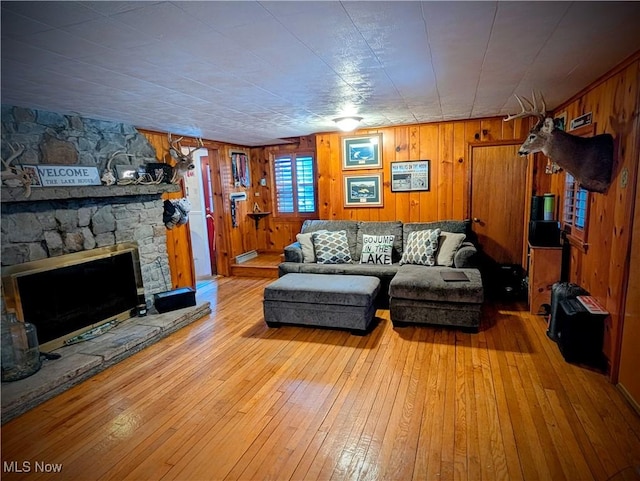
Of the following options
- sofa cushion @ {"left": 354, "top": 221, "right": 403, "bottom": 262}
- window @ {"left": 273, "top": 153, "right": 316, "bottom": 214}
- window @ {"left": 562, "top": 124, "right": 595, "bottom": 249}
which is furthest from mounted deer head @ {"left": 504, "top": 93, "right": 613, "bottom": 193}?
window @ {"left": 273, "top": 153, "right": 316, "bottom": 214}

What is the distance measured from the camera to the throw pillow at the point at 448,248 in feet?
13.6

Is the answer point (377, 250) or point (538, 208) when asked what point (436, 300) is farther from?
point (538, 208)

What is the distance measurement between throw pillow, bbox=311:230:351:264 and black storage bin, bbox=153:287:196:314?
64.0 inches

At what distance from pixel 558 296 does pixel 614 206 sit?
2.95ft

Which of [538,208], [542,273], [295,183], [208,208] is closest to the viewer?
[542,273]

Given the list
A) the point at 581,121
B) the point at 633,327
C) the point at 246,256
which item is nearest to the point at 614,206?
the point at 633,327

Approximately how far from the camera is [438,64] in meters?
2.33

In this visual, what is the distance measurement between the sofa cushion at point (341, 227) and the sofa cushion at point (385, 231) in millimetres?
61

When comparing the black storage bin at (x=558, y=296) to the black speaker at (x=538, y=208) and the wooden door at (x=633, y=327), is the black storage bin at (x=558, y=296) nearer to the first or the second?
the wooden door at (x=633, y=327)

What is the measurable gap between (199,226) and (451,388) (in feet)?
15.8

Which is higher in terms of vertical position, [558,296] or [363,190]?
[363,190]

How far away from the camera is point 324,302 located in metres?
3.53

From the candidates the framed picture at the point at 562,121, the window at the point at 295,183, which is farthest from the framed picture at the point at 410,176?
the window at the point at 295,183

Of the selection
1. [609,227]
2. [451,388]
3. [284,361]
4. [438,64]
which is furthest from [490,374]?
[438,64]
